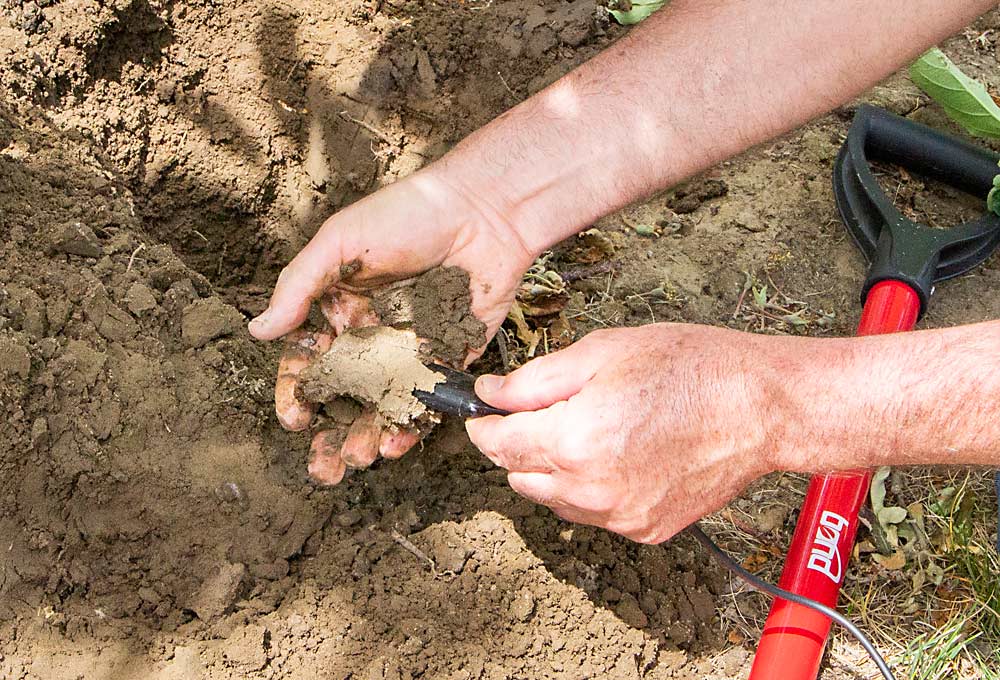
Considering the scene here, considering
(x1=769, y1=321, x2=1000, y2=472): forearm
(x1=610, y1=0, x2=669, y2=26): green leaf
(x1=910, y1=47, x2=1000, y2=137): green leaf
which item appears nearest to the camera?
(x1=769, y1=321, x2=1000, y2=472): forearm

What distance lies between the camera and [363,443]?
2219mm

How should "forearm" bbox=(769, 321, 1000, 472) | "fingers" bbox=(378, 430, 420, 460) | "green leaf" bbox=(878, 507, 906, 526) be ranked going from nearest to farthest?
"forearm" bbox=(769, 321, 1000, 472) < "fingers" bbox=(378, 430, 420, 460) < "green leaf" bbox=(878, 507, 906, 526)

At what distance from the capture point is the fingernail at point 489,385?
6.46 ft

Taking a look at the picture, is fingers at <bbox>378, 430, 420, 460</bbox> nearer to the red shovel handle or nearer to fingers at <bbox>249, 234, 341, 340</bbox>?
fingers at <bbox>249, 234, 341, 340</bbox>

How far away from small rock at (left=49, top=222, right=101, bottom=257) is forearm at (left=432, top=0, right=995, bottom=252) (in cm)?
91

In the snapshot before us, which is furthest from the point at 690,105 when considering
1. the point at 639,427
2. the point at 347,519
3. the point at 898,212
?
the point at 347,519

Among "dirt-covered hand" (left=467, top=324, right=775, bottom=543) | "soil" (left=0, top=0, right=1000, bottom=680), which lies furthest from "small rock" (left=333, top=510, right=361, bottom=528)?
"dirt-covered hand" (left=467, top=324, right=775, bottom=543)

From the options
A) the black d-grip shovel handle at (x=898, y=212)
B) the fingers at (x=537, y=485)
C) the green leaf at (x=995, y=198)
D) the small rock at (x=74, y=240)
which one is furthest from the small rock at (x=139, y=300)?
the green leaf at (x=995, y=198)

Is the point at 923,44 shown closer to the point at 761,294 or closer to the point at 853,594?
the point at 761,294

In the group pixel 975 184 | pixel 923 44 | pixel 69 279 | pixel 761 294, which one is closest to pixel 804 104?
pixel 923 44

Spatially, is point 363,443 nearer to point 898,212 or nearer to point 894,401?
point 894,401

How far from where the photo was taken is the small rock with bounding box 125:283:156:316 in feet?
7.89

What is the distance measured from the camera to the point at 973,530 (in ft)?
8.46

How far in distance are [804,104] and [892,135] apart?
667mm
